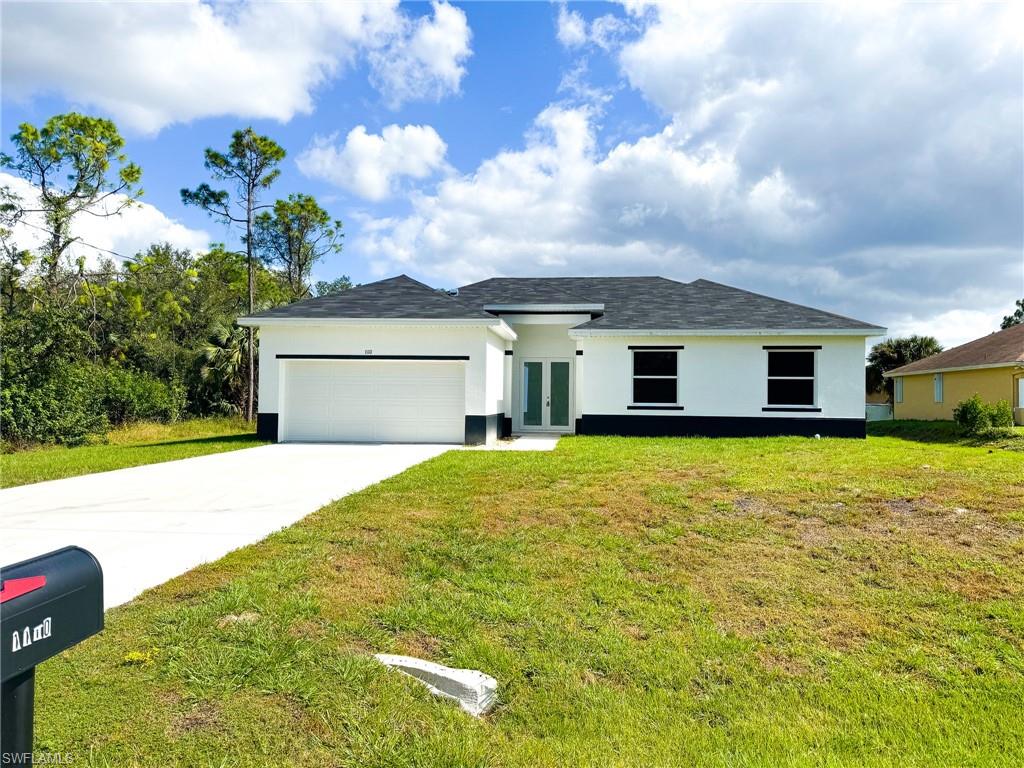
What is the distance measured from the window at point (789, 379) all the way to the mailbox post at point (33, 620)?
16.6m

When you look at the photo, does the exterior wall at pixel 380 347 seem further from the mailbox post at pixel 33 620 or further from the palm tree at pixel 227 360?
the mailbox post at pixel 33 620

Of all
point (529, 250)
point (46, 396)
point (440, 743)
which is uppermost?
point (529, 250)

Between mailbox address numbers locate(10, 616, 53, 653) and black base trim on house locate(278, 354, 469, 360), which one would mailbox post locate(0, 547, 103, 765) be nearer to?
mailbox address numbers locate(10, 616, 53, 653)

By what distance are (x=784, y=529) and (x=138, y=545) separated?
6.31m

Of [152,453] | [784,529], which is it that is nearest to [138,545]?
[784,529]

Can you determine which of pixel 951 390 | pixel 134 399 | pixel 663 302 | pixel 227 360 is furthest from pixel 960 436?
pixel 134 399

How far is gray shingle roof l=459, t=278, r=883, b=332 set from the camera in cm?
1625

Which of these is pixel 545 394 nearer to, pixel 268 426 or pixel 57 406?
pixel 268 426

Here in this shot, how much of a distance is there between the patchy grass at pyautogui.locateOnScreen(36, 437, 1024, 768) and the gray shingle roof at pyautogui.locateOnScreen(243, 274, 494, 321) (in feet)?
28.1

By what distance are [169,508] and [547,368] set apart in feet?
40.2

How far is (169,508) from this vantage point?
7352 millimetres

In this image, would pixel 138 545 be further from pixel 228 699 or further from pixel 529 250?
pixel 529 250

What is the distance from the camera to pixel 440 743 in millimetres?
2777

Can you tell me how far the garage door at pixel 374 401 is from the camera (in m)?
15.3
